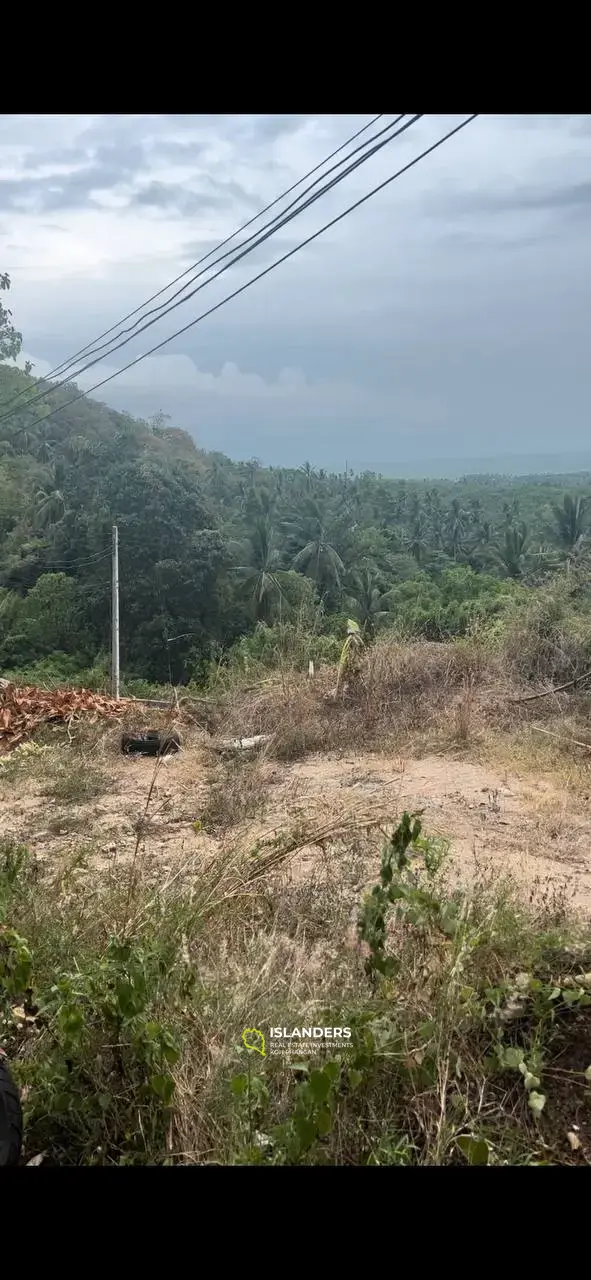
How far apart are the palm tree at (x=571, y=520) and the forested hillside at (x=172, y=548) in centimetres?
5

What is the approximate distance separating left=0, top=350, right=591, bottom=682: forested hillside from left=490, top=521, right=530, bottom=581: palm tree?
9.69ft

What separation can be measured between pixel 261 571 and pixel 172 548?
209cm

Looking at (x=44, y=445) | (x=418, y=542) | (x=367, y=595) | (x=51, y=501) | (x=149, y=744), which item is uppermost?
(x=44, y=445)

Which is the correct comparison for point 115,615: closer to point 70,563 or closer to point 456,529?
point 70,563

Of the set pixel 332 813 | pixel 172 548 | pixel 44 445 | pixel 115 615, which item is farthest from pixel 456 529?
pixel 332 813

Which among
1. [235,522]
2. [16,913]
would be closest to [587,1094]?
[16,913]

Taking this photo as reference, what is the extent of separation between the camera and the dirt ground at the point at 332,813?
2.82m

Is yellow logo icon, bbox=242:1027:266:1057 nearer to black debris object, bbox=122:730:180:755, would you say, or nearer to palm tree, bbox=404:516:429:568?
black debris object, bbox=122:730:180:755

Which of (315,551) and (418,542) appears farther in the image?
(418,542)

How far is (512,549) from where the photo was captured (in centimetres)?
1570

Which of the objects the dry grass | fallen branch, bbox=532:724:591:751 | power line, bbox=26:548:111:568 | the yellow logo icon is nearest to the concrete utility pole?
power line, bbox=26:548:111:568

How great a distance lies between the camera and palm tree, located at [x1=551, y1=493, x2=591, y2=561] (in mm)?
9242

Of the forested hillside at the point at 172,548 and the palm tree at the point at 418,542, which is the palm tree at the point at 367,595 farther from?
the palm tree at the point at 418,542
